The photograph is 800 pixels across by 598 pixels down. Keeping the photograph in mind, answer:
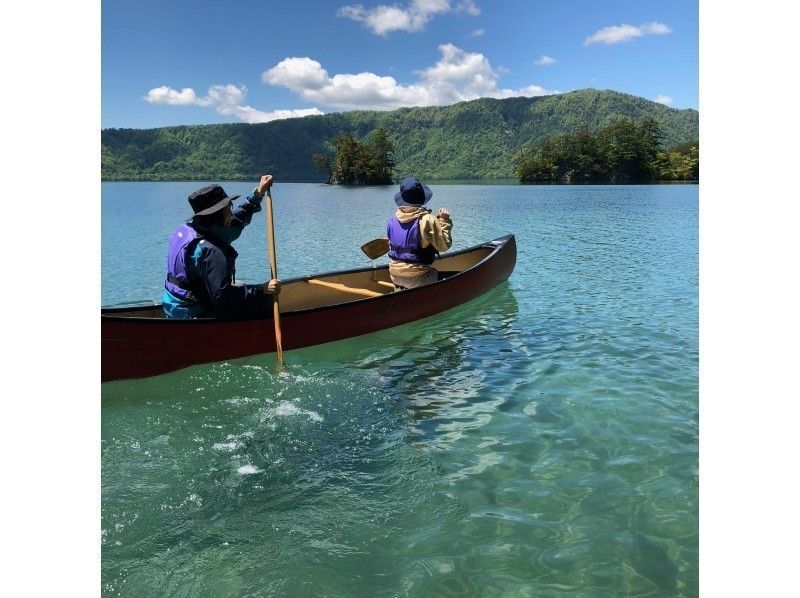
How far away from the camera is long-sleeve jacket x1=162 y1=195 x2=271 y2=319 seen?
6695 mm

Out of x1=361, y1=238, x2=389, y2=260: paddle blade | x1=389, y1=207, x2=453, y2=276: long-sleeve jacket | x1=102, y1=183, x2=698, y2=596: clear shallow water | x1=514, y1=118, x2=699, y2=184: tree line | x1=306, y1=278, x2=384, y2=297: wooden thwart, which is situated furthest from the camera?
x1=514, y1=118, x2=699, y2=184: tree line

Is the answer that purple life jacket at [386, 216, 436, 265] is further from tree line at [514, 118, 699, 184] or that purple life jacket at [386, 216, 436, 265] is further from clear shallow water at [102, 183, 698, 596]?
tree line at [514, 118, 699, 184]

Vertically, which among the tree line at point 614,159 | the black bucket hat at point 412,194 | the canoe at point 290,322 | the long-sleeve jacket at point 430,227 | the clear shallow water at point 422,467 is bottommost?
the clear shallow water at point 422,467

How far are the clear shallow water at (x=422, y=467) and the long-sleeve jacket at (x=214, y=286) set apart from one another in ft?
2.33

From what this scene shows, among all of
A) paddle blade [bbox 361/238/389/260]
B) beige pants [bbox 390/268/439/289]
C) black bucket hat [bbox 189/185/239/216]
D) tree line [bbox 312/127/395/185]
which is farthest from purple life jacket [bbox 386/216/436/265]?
tree line [bbox 312/127/395/185]

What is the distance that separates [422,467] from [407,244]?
16.9ft

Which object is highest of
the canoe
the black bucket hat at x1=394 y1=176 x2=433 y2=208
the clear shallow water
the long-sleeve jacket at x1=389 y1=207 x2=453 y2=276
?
the black bucket hat at x1=394 y1=176 x2=433 y2=208

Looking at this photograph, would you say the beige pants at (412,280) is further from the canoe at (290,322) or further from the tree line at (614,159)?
the tree line at (614,159)

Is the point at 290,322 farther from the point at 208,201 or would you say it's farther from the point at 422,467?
the point at 422,467

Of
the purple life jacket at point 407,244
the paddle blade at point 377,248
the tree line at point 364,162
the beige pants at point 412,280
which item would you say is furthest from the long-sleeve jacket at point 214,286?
the tree line at point 364,162

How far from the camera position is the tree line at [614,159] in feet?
338

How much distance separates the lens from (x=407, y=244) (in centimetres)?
978

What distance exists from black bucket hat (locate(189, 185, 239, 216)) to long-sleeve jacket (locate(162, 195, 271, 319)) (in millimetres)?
197

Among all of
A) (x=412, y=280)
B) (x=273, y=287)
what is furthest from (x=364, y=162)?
(x=273, y=287)
